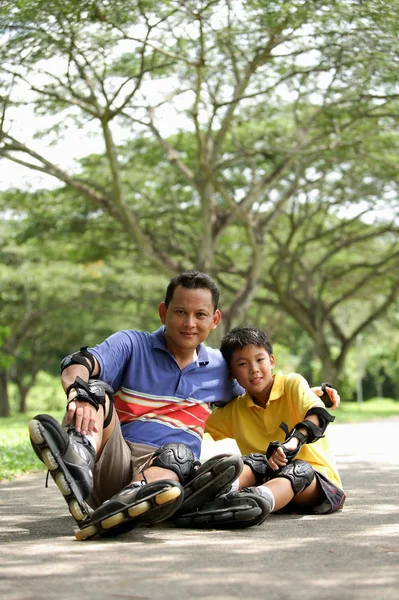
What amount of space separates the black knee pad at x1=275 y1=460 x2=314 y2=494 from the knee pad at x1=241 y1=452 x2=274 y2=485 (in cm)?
16

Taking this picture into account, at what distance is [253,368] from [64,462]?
159 cm

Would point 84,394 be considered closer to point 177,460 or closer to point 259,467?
point 177,460

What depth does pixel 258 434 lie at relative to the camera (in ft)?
17.8

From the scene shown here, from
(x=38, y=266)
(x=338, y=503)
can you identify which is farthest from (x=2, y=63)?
(x=38, y=266)

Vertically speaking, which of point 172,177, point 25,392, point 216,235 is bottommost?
point 25,392

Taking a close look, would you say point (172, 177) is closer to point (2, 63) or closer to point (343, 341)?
point (2, 63)

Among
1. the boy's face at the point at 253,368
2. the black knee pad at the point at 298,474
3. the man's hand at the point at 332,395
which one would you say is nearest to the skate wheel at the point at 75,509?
the black knee pad at the point at 298,474

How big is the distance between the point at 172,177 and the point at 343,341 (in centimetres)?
1088

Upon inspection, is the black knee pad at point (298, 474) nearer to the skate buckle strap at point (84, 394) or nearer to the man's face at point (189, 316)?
the man's face at point (189, 316)

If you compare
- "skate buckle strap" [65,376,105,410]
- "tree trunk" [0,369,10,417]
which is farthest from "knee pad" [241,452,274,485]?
"tree trunk" [0,369,10,417]

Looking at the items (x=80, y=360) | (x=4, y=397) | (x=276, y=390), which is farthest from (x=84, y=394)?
(x=4, y=397)

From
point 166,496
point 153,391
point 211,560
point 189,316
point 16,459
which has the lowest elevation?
point 16,459

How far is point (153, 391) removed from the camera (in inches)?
194

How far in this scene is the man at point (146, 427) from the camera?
3922 mm
